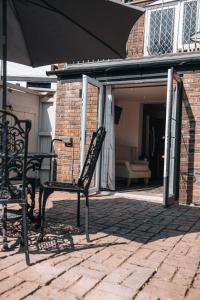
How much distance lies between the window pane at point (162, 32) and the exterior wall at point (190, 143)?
975 mm

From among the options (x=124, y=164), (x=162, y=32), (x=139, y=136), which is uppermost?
(x=162, y=32)

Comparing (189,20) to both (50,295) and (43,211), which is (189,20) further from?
(50,295)

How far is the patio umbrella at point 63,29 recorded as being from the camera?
328 centimetres

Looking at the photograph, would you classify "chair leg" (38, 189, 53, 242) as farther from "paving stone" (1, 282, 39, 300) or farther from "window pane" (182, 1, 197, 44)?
"window pane" (182, 1, 197, 44)

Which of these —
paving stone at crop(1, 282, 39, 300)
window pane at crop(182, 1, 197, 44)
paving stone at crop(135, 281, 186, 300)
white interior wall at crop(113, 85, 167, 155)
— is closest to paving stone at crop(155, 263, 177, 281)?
paving stone at crop(135, 281, 186, 300)

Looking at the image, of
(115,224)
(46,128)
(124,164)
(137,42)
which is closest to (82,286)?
(115,224)

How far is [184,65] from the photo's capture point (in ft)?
18.9

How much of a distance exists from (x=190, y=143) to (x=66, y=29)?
117 inches

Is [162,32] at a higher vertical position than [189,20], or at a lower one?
lower

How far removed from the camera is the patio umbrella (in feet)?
10.8

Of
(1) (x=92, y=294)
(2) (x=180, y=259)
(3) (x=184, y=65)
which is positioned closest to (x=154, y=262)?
(2) (x=180, y=259)

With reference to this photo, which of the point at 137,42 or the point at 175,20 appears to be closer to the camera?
the point at 175,20

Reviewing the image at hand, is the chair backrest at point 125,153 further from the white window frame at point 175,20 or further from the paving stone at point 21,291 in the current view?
the paving stone at point 21,291

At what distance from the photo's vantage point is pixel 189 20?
628 cm
